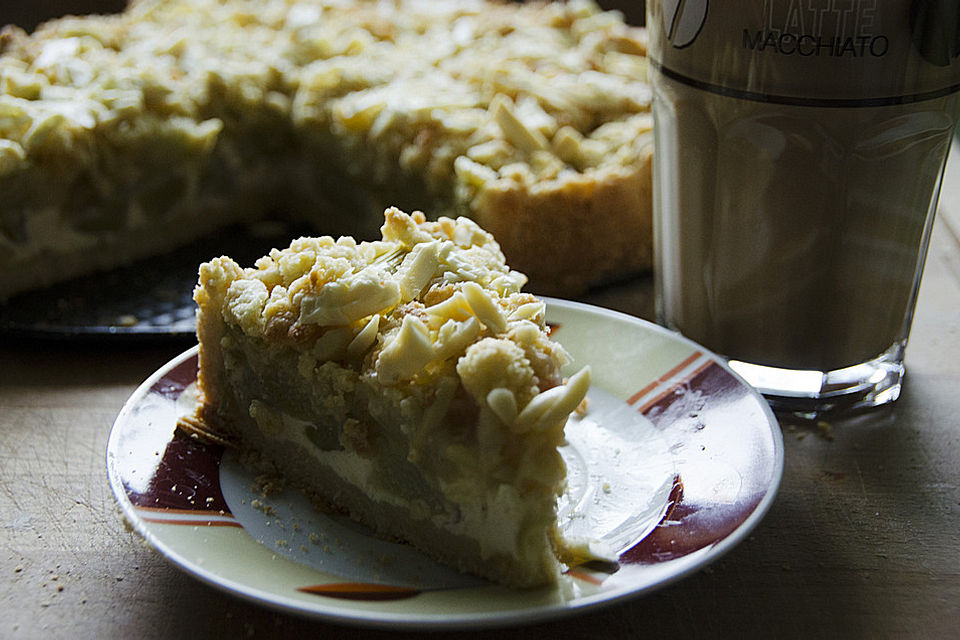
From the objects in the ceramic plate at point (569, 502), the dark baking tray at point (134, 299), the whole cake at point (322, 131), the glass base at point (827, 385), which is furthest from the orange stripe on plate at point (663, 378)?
the dark baking tray at point (134, 299)

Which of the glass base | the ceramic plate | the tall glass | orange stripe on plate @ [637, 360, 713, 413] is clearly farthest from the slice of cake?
the glass base

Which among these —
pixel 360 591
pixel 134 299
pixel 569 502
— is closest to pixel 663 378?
pixel 569 502

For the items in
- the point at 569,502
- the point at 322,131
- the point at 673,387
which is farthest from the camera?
the point at 322,131

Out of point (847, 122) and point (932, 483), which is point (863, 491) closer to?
point (932, 483)

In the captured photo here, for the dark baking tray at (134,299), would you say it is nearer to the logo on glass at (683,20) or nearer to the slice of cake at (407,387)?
the slice of cake at (407,387)

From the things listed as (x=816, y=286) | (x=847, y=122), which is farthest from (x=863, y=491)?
(x=847, y=122)

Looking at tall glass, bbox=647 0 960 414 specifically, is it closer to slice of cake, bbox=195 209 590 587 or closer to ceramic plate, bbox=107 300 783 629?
ceramic plate, bbox=107 300 783 629

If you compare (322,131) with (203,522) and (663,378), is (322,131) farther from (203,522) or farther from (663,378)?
(203,522)
